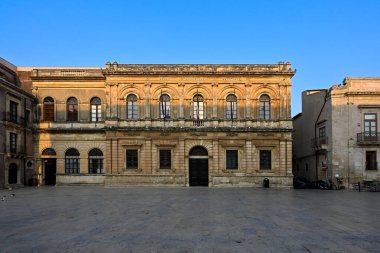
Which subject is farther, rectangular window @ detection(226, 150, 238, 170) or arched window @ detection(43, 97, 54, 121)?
arched window @ detection(43, 97, 54, 121)

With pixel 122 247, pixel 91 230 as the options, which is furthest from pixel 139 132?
pixel 122 247

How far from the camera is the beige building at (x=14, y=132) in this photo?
32125 mm

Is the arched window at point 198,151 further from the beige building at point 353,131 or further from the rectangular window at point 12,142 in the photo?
the rectangular window at point 12,142

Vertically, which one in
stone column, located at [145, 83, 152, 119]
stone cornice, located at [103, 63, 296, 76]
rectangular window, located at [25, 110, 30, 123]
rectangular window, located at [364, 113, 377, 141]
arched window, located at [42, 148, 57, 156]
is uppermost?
stone cornice, located at [103, 63, 296, 76]

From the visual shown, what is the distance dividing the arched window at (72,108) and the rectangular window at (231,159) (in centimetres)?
1533

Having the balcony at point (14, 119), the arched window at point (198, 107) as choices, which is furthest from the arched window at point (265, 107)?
the balcony at point (14, 119)

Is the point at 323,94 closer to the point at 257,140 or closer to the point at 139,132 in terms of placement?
the point at 257,140

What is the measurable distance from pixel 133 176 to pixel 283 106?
15.3 m

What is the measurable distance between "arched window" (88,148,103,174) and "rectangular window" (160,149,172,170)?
6126 millimetres

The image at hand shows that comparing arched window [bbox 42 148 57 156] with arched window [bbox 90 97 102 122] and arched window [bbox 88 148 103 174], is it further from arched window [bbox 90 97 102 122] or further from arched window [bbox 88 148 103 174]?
arched window [bbox 90 97 102 122]

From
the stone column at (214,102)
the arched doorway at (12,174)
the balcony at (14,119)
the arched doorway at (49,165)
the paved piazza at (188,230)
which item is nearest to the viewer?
the paved piazza at (188,230)

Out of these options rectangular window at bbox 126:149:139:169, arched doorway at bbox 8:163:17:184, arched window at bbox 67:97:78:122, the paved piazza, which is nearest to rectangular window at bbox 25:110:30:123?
arched window at bbox 67:97:78:122

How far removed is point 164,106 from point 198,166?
6466mm

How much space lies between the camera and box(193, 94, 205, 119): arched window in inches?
1387
